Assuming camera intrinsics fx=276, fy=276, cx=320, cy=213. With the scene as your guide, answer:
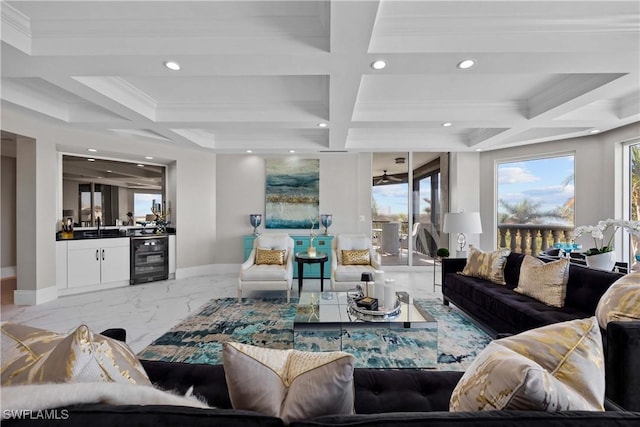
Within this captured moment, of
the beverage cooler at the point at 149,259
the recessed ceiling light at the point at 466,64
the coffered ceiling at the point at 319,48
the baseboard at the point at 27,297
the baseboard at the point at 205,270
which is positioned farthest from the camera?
the baseboard at the point at 205,270

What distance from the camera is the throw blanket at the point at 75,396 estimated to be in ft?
1.98

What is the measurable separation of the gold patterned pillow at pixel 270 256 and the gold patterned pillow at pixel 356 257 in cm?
95

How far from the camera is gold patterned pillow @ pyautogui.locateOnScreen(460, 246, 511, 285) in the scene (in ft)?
10.3

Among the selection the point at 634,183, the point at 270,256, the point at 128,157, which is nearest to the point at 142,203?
the point at 128,157

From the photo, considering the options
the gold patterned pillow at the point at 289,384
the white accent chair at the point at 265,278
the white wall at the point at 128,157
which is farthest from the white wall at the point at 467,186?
the gold patterned pillow at the point at 289,384

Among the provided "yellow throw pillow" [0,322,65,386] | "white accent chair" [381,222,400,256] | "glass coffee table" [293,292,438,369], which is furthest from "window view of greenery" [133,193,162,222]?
"yellow throw pillow" [0,322,65,386]

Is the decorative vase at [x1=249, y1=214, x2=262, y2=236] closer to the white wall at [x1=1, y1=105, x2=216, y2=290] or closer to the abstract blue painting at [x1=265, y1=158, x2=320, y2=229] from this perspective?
the abstract blue painting at [x1=265, y1=158, x2=320, y2=229]

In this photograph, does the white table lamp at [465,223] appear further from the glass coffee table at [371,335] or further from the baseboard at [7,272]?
the baseboard at [7,272]

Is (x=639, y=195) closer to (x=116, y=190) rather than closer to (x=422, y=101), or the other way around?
(x=422, y=101)

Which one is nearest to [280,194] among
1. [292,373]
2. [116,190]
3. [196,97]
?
[196,97]

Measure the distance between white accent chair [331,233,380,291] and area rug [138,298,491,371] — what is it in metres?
0.68

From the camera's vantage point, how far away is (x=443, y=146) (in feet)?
16.3

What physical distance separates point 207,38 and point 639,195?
566 cm

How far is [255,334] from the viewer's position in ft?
9.06
